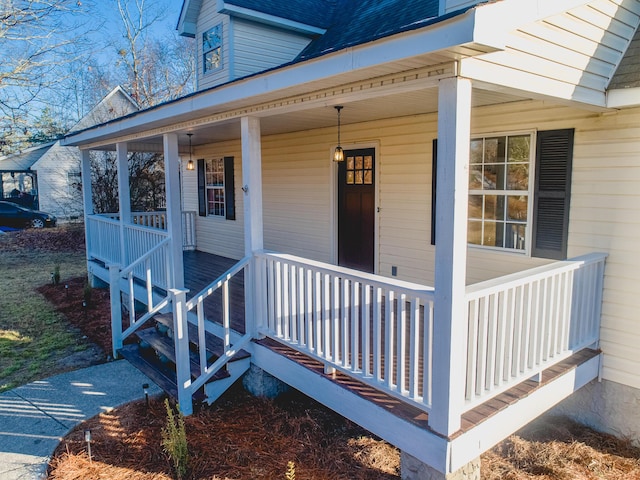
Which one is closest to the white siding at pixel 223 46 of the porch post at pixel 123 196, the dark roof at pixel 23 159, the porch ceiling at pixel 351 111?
the porch ceiling at pixel 351 111

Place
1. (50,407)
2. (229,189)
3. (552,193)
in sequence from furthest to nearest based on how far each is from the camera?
1. (229,189)
2. (50,407)
3. (552,193)

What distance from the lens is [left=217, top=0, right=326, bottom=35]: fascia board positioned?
8.42m

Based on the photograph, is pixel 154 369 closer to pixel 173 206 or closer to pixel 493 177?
pixel 173 206

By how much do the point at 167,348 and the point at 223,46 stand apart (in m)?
6.21

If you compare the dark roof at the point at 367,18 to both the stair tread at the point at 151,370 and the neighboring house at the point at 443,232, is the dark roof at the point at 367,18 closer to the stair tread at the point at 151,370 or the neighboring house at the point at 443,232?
the neighboring house at the point at 443,232

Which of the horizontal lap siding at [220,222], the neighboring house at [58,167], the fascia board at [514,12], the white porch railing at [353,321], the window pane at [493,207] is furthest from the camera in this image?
the neighboring house at [58,167]

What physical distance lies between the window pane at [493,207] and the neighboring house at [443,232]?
2 cm

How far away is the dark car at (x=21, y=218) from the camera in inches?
829

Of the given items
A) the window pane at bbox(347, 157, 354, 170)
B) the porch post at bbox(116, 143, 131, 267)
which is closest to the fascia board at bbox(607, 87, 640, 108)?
Answer: the window pane at bbox(347, 157, 354, 170)

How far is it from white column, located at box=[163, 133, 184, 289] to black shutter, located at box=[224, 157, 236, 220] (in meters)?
2.92

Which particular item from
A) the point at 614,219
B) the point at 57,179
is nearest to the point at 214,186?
the point at 614,219

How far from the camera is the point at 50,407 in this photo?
4.68 metres

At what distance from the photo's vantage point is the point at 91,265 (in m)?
10.1

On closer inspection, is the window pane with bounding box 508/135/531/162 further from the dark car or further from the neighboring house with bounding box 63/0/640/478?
the dark car
